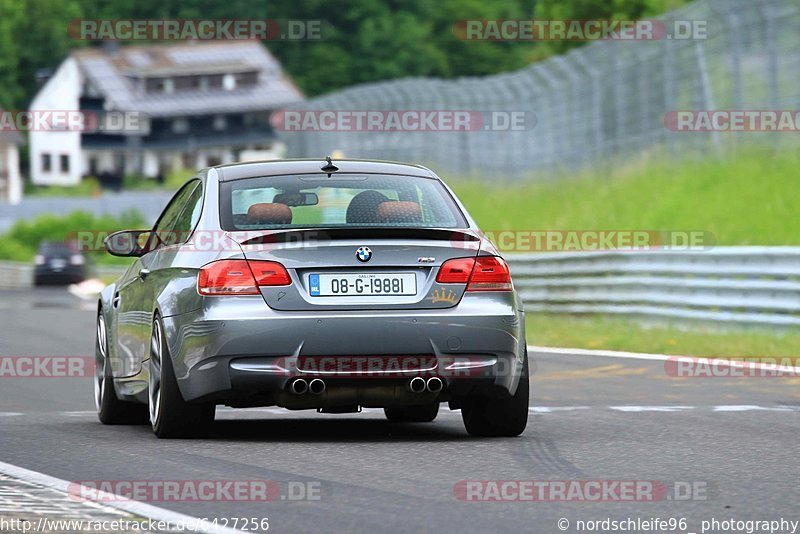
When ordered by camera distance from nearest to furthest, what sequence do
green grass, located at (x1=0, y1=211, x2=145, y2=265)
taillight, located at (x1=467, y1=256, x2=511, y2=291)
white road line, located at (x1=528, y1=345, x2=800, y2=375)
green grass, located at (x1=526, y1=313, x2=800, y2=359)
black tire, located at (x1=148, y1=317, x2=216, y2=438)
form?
taillight, located at (x1=467, y1=256, x2=511, y2=291) < black tire, located at (x1=148, y1=317, x2=216, y2=438) < white road line, located at (x1=528, y1=345, x2=800, y2=375) < green grass, located at (x1=526, y1=313, x2=800, y2=359) < green grass, located at (x1=0, y1=211, x2=145, y2=265)

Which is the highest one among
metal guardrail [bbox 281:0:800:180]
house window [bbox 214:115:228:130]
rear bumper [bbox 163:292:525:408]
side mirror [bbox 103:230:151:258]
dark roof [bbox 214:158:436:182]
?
house window [bbox 214:115:228:130]

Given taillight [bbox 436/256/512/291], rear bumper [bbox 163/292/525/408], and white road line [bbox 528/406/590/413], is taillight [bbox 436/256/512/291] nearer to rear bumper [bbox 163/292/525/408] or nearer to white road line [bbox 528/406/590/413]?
rear bumper [bbox 163/292/525/408]

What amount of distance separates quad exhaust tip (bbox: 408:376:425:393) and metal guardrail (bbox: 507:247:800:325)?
9088 millimetres

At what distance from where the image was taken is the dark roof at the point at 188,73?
4771 inches

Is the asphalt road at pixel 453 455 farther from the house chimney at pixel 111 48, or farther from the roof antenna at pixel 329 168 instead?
the house chimney at pixel 111 48

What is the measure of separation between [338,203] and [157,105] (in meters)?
114

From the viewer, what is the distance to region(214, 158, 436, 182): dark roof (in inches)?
392

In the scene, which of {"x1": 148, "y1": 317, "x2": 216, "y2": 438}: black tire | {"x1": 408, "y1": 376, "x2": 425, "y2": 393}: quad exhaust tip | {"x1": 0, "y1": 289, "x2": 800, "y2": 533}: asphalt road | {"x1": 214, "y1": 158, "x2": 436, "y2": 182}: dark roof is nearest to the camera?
{"x1": 0, "y1": 289, "x2": 800, "y2": 533}: asphalt road

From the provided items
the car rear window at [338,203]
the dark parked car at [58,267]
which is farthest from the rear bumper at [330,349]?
the dark parked car at [58,267]

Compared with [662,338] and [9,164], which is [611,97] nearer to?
[662,338]

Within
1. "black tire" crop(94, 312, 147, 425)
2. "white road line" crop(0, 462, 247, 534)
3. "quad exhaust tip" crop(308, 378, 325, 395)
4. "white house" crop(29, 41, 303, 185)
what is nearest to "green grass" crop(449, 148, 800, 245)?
"black tire" crop(94, 312, 147, 425)

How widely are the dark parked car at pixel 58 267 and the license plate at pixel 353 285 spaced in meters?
47.4

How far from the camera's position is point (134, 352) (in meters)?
10.4

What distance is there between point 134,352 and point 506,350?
2.27 metres
